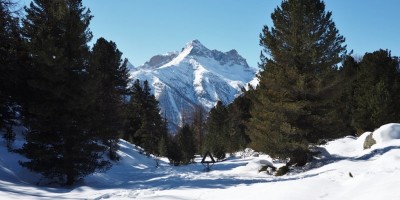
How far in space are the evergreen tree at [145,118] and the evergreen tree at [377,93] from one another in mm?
27212

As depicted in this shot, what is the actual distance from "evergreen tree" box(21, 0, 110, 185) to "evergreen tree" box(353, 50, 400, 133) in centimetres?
2486

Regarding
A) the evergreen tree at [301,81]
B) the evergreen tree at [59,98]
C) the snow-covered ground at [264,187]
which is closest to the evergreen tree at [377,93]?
the snow-covered ground at [264,187]

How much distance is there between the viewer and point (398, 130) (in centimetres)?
2362

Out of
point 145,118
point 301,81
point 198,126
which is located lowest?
point 301,81

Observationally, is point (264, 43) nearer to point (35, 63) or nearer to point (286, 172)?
point (286, 172)

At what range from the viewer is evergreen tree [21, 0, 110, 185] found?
16.1 m

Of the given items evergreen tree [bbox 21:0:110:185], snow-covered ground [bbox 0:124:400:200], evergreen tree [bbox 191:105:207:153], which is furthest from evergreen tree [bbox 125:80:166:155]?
evergreen tree [bbox 21:0:110:185]

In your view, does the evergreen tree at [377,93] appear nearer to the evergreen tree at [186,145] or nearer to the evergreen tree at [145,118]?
the evergreen tree at [186,145]

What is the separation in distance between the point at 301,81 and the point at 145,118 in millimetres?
34756

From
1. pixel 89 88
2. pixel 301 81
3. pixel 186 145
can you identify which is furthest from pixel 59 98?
pixel 186 145

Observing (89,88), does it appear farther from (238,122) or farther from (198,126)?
(198,126)

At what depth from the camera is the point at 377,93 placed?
105 ft

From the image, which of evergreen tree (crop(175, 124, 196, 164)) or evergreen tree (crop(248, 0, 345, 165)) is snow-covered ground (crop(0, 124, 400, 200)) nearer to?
evergreen tree (crop(248, 0, 345, 165))

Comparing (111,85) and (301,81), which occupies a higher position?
(111,85)
